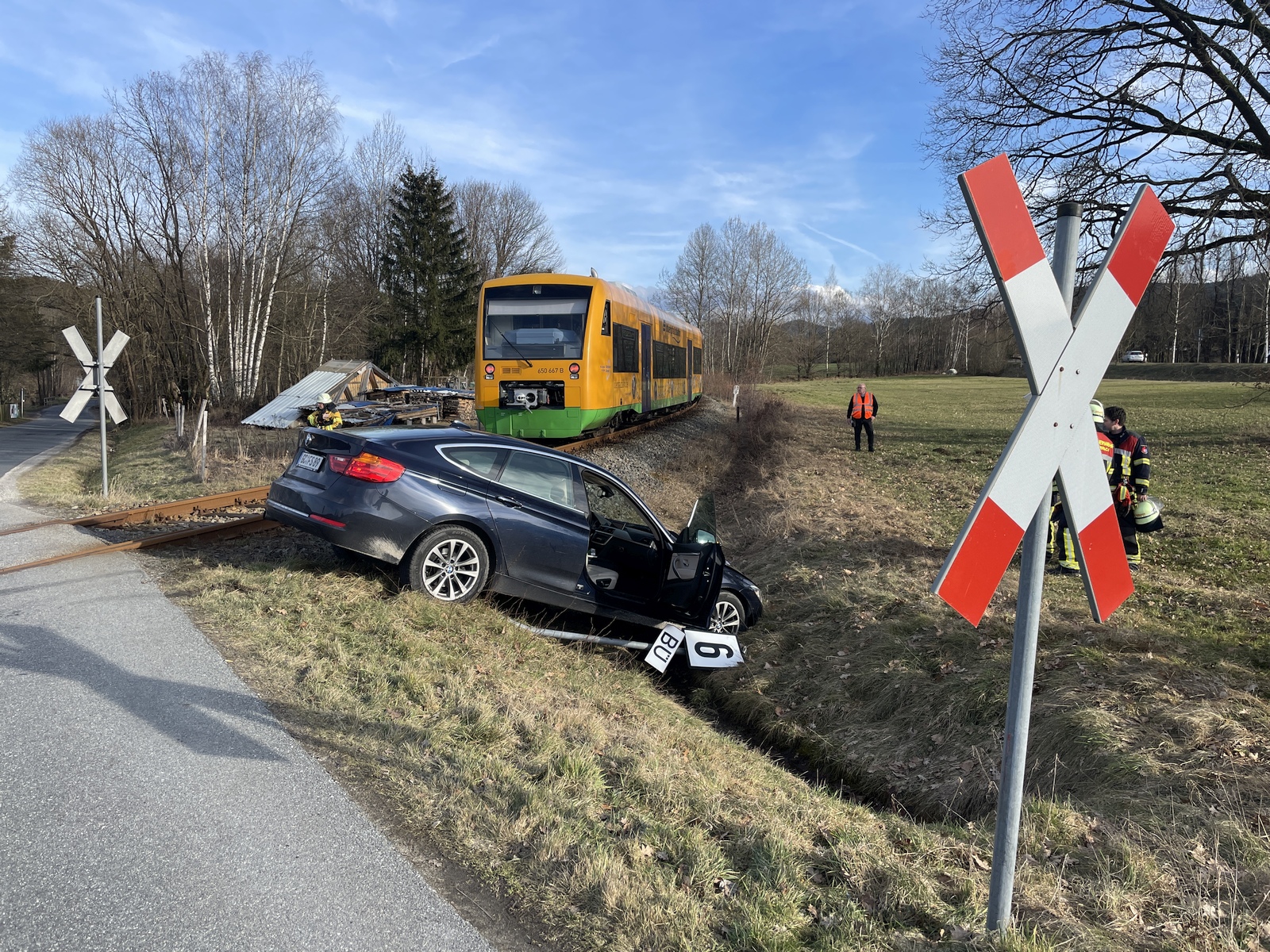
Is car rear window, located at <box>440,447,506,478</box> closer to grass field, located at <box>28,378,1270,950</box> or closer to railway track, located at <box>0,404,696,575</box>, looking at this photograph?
grass field, located at <box>28,378,1270,950</box>

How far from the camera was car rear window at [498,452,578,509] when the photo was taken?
21.5 ft

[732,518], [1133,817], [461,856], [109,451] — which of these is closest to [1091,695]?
[1133,817]

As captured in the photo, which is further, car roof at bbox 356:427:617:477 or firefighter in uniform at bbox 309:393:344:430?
firefighter in uniform at bbox 309:393:344:430

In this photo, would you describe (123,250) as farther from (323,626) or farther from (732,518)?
(323,626)

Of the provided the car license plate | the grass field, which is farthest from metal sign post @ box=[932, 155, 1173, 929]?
the car license plate

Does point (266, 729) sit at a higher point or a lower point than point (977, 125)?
lower

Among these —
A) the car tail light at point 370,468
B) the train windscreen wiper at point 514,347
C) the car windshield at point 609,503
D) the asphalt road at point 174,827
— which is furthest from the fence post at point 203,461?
the asphalt road at point 174,827

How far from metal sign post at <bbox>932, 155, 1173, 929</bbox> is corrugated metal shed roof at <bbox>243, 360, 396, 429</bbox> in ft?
86.8

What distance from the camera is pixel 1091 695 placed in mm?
5465

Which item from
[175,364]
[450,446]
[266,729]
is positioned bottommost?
[266,729]

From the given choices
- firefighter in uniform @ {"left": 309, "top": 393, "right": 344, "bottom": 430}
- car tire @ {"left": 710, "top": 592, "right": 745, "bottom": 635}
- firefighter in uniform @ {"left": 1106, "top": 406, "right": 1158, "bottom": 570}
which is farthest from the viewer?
firefighter in uniform @ {"left": 309, "top": 393, "right": 344, "bottom": 430}

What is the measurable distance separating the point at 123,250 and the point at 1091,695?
4315cm

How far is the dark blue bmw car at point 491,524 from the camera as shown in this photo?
6.00m

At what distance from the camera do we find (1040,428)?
2.17m
